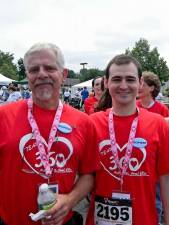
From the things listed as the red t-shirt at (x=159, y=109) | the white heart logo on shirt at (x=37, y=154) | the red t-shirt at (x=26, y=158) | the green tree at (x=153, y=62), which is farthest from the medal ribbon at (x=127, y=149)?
the green tree at (x=153, y=62)

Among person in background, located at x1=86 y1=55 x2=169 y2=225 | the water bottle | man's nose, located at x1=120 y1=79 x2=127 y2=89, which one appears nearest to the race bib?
person in background, located at x1=86 y1=55 x2=169 y2=225

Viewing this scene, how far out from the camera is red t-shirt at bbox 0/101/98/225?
2762 millimetres

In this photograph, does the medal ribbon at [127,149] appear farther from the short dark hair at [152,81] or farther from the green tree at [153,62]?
the green tree at [153,62]

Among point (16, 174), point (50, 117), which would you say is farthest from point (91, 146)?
point (16, 174)

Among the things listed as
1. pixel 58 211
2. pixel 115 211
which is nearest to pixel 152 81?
pixel 115 211

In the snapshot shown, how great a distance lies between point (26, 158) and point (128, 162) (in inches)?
32.6

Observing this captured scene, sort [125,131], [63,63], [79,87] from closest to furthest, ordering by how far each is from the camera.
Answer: [63,63], [125,131], [79,87]

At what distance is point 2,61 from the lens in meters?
102

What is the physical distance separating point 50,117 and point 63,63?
1.39 ft

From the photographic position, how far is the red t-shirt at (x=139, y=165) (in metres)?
3.14

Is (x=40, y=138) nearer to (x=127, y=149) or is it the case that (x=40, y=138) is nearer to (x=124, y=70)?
(x=127, y=149)

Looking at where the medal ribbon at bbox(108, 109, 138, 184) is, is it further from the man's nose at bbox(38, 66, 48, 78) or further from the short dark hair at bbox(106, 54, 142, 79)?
the man's nose at bbox(38, 66, 48, 78)

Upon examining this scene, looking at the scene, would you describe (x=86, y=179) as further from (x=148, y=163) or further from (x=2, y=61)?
(x=2, y=61)

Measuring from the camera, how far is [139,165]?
10.3 ft
